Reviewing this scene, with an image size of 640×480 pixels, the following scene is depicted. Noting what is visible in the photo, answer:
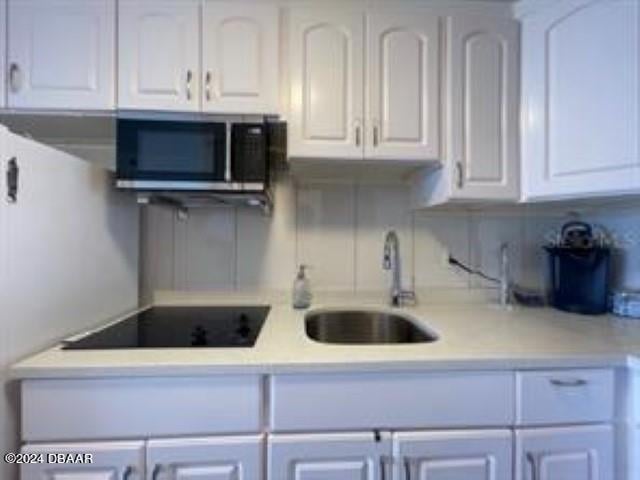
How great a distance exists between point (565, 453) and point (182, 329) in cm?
117

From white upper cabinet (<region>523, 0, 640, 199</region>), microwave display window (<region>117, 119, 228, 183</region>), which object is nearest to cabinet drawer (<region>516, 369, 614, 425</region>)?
white upper cabinet (<region>523, 0, 640, 199</region>)

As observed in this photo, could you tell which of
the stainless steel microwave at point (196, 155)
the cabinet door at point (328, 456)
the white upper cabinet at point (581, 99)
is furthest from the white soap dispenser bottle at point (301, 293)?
the white upper cabinet at point (581, 99)

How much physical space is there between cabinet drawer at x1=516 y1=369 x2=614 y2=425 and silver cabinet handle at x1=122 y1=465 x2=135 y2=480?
3.20 feet

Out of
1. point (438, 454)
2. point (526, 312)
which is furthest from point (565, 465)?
point (526, 312)

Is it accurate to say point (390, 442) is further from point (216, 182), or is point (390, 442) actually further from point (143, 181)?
point (143, 181)

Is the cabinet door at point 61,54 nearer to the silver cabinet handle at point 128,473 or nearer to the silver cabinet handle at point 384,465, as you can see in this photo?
the silver cabinet handle at point 128,473

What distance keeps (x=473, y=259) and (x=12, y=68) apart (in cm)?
190

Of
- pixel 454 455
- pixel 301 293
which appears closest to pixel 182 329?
pixel 301 293

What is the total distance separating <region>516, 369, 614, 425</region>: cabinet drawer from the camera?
3.50 ft

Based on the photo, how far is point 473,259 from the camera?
1.84 metres

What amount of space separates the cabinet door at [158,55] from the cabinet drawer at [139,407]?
90 centimetres

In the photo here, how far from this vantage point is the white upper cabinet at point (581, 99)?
45.6 inches

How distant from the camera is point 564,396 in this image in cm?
108

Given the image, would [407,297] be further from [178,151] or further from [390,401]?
[178,151]
